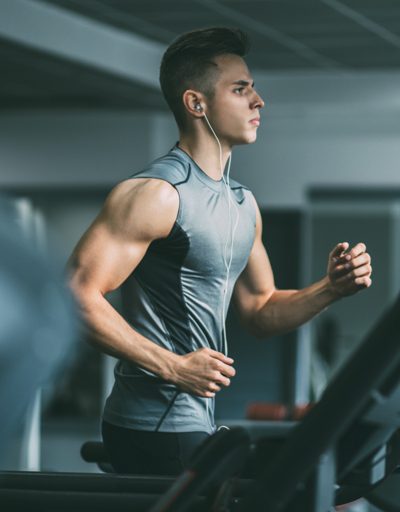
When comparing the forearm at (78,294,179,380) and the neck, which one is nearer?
the forearm at (78,294,179,380)

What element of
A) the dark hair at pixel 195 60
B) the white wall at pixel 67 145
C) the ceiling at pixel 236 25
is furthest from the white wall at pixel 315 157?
the dark hair at pixel 195 60

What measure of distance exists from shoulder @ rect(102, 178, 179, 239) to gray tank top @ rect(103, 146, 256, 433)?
0.02 meters

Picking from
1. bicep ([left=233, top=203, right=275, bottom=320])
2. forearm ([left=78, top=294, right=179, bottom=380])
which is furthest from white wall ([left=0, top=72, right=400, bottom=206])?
forearm ([left=78, top=294, right=179, bottom=380])

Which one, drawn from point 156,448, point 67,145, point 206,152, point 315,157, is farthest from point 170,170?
point 315,157

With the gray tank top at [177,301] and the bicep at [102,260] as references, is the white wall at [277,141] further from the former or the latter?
the bicep at [102,260]

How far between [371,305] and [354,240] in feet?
2.41

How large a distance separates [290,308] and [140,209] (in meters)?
0.39

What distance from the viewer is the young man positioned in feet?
6.52

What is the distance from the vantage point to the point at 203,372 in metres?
1.92

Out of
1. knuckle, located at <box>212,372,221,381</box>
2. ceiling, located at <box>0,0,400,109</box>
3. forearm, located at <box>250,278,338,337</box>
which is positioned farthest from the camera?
ceiling, located at <box>0,0,400,109</box>

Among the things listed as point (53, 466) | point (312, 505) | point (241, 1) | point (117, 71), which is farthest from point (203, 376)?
point (53, 466)

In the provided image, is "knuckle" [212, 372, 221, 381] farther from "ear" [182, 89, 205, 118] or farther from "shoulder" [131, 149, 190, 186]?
"ear" [182, 89, 205, 118]

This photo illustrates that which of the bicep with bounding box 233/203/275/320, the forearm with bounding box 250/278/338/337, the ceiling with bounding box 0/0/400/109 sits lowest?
the forearm with bounding box 250/278/338/337

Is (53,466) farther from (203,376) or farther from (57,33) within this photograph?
(203,376)
